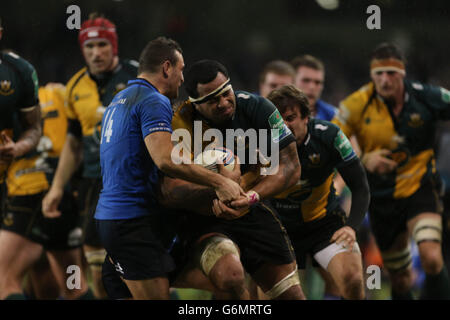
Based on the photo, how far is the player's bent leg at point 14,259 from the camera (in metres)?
5.44

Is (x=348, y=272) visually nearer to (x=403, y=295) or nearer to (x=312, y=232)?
(x=312, y=232)

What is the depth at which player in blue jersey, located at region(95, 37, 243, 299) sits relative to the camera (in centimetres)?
379

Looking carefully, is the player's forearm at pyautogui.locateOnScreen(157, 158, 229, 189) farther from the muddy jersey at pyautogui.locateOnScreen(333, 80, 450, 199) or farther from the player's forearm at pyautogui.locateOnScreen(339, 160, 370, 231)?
the muddy jersey at pyautogui.locateOnScreen(333, 80, 450, 199)

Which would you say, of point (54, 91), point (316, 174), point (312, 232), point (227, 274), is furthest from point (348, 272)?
point (54, 91)

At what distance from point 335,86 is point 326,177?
8787 mm

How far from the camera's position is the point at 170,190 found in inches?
156

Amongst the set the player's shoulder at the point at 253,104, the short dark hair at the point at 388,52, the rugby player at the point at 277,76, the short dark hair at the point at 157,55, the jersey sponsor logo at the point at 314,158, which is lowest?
the jersey sponsor logo at the point at 314,158

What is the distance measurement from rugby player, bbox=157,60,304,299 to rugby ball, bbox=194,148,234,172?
0.26 feet

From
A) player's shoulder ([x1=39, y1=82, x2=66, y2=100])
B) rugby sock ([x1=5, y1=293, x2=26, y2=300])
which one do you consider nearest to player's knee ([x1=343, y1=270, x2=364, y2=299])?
rugby sock ([x1=5, y1=293, x2=26, y2=300])

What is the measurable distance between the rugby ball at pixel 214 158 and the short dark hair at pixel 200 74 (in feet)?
1.20

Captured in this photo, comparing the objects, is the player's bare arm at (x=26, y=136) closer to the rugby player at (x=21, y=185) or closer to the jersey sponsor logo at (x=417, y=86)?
the rugby player at (x=21, y=185)

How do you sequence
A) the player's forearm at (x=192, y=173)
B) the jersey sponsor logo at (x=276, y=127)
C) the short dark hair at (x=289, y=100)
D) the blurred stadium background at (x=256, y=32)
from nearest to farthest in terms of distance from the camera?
the player's forearm at (x=192, y=173) < the jersey sponsor logo at (x=276, y=127) < the short dark hair at (x=289, y=100) < the blurred stadium background at (x=256, y=32)

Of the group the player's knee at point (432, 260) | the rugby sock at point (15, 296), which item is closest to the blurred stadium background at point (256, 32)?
the rugby sock at point (15, 296)

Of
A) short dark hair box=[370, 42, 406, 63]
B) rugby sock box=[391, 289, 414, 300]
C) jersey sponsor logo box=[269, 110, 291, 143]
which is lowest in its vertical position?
rugby sock box=[391, 289, 414, 300]
